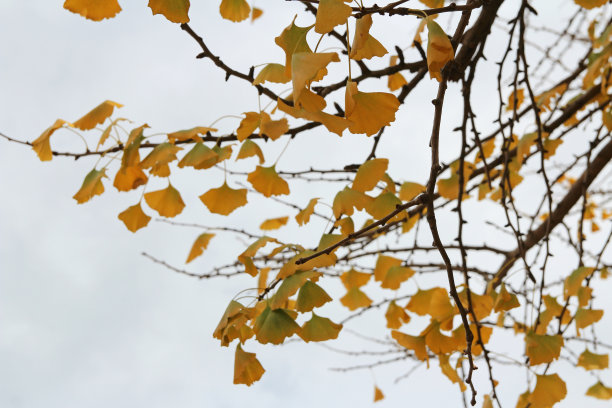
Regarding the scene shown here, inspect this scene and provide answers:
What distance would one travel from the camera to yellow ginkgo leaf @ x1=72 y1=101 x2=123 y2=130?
3.24ft

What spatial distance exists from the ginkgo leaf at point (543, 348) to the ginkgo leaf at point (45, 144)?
84 centimetres

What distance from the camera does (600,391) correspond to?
4.57ft

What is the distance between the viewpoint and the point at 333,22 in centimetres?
50

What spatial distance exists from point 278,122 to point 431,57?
26 centimetres

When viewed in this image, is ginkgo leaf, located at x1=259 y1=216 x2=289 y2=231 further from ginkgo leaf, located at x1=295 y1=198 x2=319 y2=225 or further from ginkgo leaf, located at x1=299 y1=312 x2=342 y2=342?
ginkgo leaf, located at x1=299 y1=312 x2=342 y2=342

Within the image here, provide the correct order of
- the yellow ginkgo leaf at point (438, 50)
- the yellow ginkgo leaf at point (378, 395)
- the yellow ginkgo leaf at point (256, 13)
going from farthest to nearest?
the yellow ginkgo leaf at point (378, 395) < the yellow ginkgo leaf at point (256, 13) < the yellow ginkgo leaf at point (438, 50)

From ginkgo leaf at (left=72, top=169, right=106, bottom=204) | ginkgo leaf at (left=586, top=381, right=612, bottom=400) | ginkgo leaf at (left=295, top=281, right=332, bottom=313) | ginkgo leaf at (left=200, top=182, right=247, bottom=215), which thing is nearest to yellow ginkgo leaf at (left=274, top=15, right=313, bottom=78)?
ginkgo leaf at (left=295, top=281, right=332, bottom=313)

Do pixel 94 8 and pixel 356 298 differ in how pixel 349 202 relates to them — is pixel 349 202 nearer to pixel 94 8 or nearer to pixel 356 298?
pixel 94 8

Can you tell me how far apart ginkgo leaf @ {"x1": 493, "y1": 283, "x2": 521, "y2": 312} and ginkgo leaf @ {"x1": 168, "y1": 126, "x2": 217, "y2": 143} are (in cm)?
51

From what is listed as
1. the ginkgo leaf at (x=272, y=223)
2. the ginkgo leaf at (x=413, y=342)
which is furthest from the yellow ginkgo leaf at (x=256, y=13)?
the ginkgo leaf at (x=413, y=342)

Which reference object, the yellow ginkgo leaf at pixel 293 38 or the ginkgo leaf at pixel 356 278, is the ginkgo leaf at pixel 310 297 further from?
the ginkgo leaf at pixel 356 278

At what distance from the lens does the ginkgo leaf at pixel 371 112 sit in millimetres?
592

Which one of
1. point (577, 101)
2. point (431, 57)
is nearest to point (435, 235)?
point (431, 57)

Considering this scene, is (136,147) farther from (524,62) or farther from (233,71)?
(524,62)
